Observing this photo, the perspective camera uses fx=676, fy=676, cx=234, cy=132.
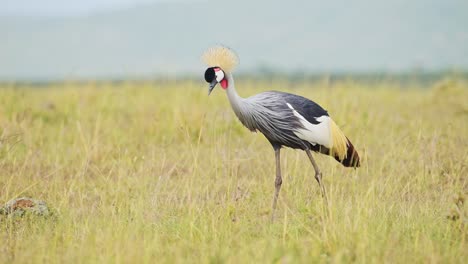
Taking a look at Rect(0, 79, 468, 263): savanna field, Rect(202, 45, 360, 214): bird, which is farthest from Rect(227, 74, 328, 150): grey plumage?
Rect(0, 79, 468, 263): savanna field

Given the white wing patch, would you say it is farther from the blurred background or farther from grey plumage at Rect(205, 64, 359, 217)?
the blurred background

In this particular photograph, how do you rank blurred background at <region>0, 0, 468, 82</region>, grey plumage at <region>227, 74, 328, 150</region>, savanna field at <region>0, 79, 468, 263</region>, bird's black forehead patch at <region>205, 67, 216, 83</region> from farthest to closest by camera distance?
1. blurred background at <region>0, 0, 468, 82</region>
2. grey plumage at <region>227, 74, 328, 150</region>
3. bird's black forehead patch at <region>205, 67, 216, 83</region>
4. savanna field at <region>0, 79, 468, 263</region>

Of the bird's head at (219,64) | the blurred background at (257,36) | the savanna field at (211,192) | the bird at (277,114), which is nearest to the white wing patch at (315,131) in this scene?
the bird at (277,114)

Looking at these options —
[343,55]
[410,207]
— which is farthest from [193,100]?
[343,55]

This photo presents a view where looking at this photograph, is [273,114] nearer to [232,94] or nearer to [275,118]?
[275,118]

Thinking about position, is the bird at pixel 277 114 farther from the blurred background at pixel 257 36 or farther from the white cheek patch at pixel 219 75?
the blurred background at pixel 257 36

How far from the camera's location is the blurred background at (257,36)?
9806cm

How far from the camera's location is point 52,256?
3.78 meters

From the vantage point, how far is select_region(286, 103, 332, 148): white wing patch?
499 cm

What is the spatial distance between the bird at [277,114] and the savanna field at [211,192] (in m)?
0.30

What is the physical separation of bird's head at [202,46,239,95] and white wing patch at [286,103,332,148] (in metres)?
0.53

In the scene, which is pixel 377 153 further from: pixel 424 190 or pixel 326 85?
pixel 326 85

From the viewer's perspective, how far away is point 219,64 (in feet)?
15.9

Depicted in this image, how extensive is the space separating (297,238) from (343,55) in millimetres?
98791
